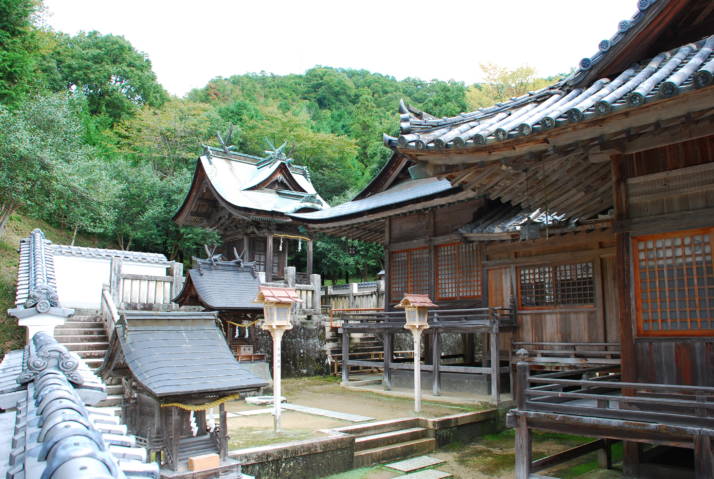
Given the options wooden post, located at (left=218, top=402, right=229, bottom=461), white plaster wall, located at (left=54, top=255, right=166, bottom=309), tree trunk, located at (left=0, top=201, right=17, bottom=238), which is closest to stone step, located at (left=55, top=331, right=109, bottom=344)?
white plaster wall, located at (left=54, top=255, right=166, bottom=309)

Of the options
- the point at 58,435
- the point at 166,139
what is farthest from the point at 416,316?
the point at 166,139

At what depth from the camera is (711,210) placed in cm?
600

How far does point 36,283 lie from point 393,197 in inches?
429

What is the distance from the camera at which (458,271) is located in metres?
16.1

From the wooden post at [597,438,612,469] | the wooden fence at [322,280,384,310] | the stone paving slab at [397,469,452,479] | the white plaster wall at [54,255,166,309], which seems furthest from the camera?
the wooden fence at [322,280,384,310]

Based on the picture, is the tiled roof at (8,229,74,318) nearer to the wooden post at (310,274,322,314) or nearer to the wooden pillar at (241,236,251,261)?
the wooden pillar at (241,236,251,261)

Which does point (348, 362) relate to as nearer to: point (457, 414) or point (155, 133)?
point (457, 414)

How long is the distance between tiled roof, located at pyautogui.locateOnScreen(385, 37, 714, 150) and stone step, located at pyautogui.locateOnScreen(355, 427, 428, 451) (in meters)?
6.41

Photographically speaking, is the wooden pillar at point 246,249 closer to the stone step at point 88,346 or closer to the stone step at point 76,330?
the stone step at point 76,330

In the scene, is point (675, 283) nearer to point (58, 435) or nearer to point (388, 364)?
point (58, 435)

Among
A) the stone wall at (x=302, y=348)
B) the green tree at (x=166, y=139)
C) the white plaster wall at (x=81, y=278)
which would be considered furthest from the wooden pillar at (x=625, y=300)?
the green tree at (x=166, y=139)

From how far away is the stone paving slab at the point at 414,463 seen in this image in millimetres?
9829

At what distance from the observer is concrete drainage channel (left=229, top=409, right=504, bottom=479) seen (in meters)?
8.39

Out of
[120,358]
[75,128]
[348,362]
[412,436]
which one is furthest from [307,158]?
[120,358]
